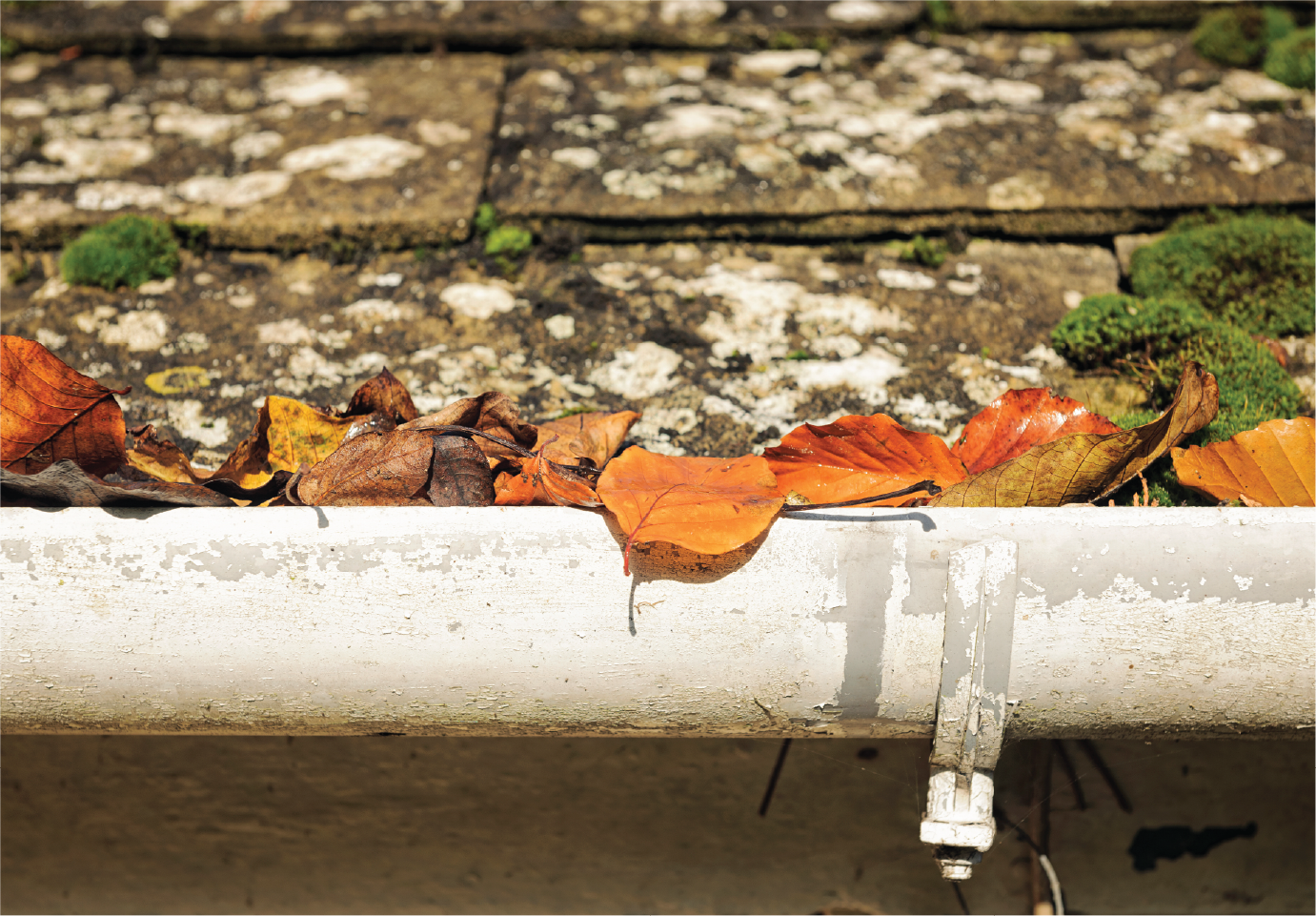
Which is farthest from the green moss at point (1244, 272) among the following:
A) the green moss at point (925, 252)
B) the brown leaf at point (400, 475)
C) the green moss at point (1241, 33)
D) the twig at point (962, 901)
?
the brown leaf at point (400, 475)

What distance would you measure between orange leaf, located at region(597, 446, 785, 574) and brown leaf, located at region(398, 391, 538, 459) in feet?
0.58

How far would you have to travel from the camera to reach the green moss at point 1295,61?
1.88 m

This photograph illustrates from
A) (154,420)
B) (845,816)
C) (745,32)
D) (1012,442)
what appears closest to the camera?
(1012,442)

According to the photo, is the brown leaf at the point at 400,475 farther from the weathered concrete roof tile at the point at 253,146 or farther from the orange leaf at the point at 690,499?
the weathered concrete roof tile at the point at 253,146

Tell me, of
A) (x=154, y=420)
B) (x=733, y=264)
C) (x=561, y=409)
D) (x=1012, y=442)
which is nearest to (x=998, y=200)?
(x=733, y=264)

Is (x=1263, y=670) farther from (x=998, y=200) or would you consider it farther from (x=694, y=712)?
(x=998, y=200)

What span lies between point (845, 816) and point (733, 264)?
103 centimetres

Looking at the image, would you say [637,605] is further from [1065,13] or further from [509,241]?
[1065,13]

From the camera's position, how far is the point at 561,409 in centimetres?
132

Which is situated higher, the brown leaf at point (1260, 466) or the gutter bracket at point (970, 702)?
the brown leaf at point (1260, 466)

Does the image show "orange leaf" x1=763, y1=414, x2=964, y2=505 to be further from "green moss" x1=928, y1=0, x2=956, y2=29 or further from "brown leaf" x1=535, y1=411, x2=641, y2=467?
"green moss" x1=928, y1=0, x2=956, y2=29

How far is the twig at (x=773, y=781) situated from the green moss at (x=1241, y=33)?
188cm

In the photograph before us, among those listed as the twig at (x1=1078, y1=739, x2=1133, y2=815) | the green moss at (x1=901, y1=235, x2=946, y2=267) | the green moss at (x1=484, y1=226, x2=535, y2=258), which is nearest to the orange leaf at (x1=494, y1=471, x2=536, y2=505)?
the green moss at (x1=484, y1=226, x2=535, y2=258)

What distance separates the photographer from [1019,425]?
3.67 feet
